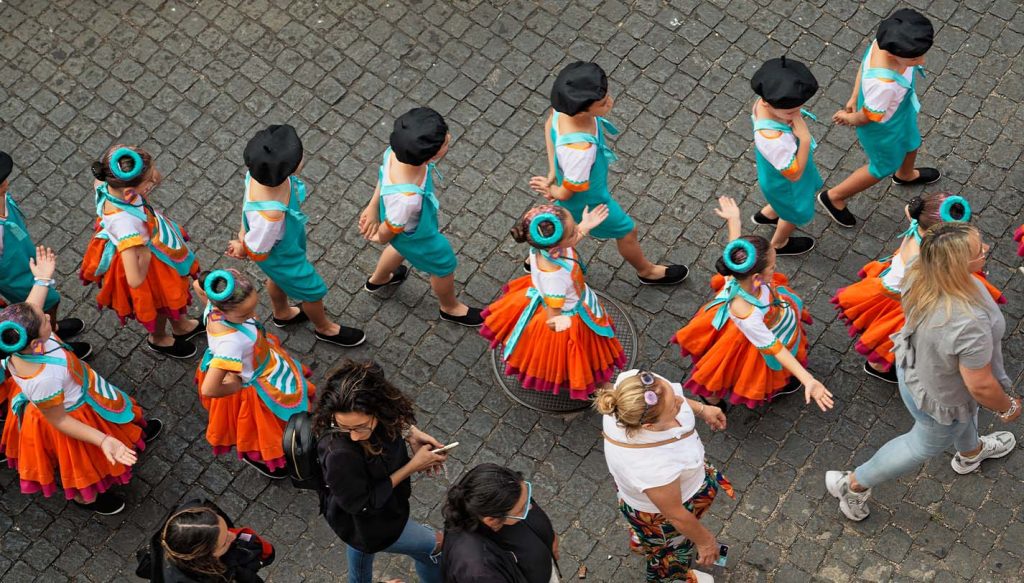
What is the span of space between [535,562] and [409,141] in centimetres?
253

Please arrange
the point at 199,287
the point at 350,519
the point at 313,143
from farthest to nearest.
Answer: the point at 313,143
the point at 199,287
the point at 350,519

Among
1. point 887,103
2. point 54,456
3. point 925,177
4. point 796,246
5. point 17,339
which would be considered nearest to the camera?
point 17,339

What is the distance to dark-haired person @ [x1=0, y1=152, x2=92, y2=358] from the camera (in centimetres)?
613

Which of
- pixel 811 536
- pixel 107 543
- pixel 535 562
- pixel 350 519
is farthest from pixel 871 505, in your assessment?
pixel 107 543

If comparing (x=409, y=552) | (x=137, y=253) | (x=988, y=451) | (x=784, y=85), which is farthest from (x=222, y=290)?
(x=988, y=451)

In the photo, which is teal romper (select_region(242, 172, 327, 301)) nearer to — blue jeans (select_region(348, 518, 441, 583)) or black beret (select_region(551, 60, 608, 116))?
black beret (select_region(551, 60, 608, 116))

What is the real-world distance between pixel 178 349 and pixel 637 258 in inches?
122

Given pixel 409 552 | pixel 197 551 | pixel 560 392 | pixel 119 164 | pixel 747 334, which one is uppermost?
pixel 119 164

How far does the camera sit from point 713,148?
7.57m

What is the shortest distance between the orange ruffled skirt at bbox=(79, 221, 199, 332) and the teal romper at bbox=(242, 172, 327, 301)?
22.9 inches

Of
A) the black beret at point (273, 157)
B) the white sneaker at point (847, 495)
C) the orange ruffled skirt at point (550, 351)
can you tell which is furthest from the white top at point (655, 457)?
the black beret at point (273, 157)

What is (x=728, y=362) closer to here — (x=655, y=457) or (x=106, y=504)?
(x=655, y=457)

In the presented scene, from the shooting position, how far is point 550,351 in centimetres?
592

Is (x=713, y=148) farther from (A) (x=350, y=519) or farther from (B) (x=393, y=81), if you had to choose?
(A) (x=350, y=519)
